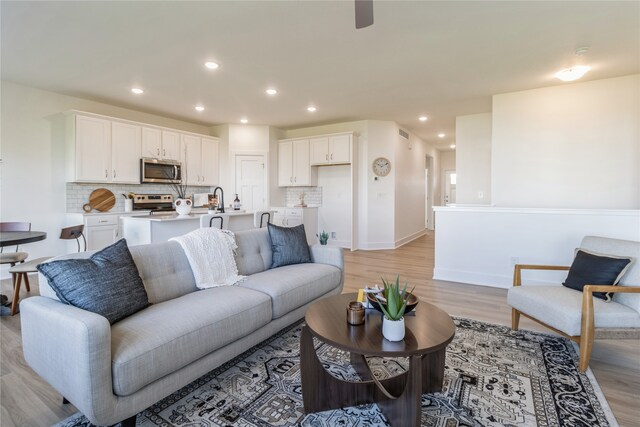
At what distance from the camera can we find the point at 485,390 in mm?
1834

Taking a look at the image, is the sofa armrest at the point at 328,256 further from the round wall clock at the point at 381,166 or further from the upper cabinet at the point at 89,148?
the upper cabinet at the point at 89,148

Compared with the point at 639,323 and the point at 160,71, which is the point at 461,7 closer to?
the point at 639,323

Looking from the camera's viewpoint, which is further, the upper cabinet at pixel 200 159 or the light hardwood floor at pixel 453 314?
the upper cabinet at pixel 200 159

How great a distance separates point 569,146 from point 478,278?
2.28 m

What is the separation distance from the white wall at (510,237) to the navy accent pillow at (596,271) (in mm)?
1194

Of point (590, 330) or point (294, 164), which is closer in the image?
point (590, 330)

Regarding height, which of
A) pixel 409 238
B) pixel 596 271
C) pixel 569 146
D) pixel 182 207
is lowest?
pixel 409 238

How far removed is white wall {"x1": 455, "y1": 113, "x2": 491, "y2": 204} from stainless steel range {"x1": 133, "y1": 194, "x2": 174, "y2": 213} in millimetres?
5839

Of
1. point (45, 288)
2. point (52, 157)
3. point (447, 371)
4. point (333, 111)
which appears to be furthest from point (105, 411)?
point (333, 111)

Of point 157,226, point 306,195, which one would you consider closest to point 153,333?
point 157,226

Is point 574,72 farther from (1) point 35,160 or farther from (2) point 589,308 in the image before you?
(1) point 35,160

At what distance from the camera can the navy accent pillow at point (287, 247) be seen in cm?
301

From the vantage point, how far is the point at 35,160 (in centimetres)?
455

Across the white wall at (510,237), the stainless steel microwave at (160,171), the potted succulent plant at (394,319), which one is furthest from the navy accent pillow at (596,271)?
the stainless steel microwave at (160,171)
